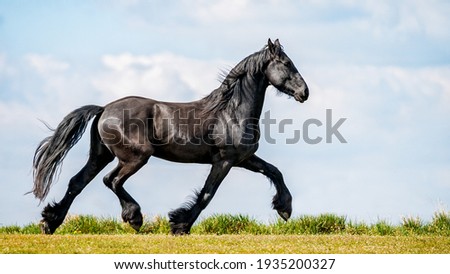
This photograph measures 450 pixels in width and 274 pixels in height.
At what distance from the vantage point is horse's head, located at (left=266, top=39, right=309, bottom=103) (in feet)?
47.1

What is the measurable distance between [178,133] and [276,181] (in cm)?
202

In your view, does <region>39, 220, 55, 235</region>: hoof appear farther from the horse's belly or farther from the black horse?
the horse's belly

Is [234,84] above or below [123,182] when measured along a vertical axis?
above

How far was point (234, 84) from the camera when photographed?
14641mm

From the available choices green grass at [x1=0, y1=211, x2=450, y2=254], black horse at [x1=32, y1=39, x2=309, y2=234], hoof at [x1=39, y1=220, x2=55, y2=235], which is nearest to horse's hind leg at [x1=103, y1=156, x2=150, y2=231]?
black horse at [x1=32, y1=39, x2=309, y2=234]

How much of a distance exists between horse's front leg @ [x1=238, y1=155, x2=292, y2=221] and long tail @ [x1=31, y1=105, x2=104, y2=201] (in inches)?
107

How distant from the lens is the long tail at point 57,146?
14578mm

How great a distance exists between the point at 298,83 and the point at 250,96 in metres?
0.79

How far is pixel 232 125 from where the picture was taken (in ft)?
47.1

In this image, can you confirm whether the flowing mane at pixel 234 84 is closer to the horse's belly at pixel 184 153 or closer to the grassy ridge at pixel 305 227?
the horse's belly at pixel 184 153

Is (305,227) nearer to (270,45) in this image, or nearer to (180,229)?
(180,229)

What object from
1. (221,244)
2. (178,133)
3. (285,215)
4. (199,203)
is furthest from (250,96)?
(221,244)

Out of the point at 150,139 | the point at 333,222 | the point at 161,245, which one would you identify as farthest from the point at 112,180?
the point at 333,222
